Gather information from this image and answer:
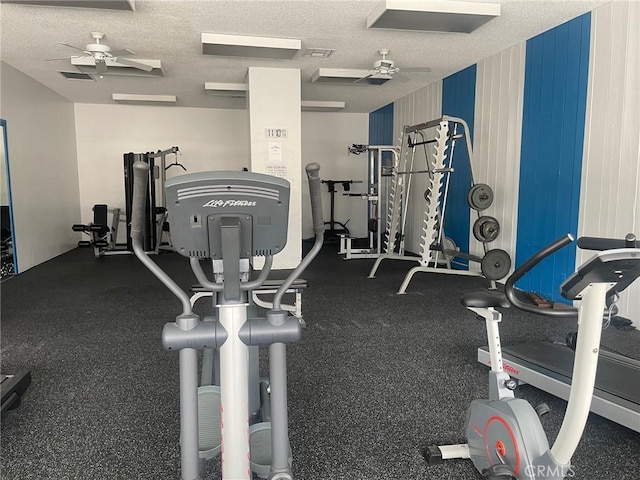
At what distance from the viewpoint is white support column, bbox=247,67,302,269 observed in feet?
18.7

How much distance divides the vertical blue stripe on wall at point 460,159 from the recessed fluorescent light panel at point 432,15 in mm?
1717

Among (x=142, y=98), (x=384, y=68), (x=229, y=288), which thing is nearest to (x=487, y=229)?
(x=384, y=68)

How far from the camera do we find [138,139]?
8539 mm

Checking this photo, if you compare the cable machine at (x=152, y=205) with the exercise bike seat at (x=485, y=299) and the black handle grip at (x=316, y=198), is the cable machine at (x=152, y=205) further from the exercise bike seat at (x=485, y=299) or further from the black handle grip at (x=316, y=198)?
the exercise bike seat at (x=485, y=299)

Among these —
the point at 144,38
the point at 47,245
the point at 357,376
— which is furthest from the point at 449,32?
the point at 47,245

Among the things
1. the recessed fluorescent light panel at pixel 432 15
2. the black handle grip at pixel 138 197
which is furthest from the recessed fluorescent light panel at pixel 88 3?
the black handle grip at pixel 138 197

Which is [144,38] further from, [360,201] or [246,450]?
[360,201]

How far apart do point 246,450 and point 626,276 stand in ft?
3.87

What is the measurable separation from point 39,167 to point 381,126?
554 cm

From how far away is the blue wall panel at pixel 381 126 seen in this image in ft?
26.9

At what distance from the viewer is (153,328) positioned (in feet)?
11.8

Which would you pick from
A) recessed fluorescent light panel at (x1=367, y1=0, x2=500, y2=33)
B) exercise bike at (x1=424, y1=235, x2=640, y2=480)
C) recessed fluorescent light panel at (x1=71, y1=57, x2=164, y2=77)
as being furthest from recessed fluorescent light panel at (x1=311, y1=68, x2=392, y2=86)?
exercise bike at (x1=424, y1=235, x2=640, y2=480)

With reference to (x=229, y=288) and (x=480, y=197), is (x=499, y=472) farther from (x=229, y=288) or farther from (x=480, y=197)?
(x=480, y=197)

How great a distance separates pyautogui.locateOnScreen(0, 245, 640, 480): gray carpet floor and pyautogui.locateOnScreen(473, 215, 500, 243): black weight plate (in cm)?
69
